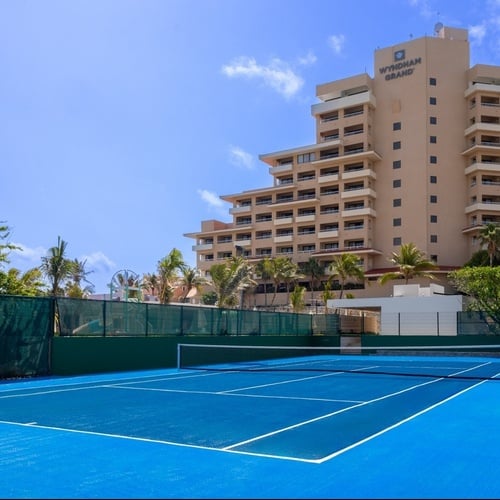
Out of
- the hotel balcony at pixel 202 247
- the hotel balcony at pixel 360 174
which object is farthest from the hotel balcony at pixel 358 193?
the hotel balcony at pixel 202 247

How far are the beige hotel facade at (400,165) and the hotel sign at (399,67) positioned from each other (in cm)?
14

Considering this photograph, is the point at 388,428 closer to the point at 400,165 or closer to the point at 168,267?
the point at 168,267

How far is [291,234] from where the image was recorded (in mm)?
88688

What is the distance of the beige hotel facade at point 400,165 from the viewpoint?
256ft

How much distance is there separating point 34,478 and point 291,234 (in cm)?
8281

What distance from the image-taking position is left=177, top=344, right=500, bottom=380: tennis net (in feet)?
75.8

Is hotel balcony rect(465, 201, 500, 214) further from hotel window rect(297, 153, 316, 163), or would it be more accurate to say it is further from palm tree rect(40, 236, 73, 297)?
palm tree rect(40, 236, 73, 297)

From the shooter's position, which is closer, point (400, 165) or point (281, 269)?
point (400, 165)

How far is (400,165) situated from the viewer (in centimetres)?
8088

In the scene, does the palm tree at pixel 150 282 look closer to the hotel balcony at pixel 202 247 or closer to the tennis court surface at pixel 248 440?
the hotel balcony at pixel 202 247

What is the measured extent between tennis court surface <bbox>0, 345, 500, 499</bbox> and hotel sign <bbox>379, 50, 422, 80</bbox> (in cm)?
7184

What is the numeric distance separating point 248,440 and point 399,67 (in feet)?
268

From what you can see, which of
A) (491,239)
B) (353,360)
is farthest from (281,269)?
(353,360)

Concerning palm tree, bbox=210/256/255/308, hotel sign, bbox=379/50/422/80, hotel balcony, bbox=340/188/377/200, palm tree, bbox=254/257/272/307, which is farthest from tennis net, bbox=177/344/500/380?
hotel sign, bbox=379/50/422/80
